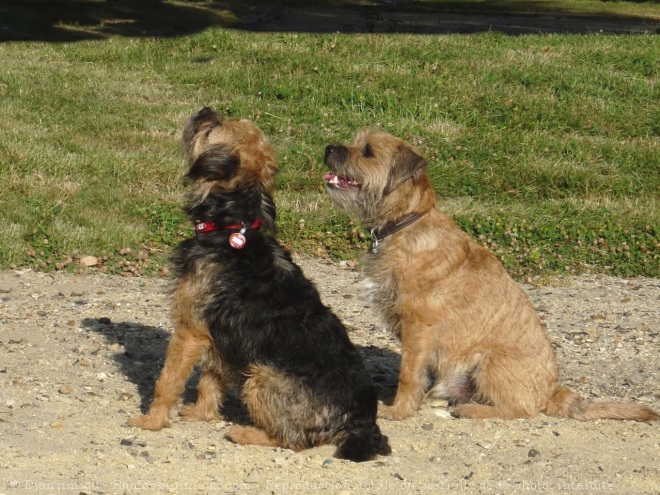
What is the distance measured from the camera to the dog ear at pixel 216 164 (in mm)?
5266

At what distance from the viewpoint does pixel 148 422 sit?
5449 mm

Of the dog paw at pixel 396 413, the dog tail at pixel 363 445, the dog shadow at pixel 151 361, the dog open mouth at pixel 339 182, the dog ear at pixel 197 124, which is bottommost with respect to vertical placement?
the dog shadow at pixel 151 361

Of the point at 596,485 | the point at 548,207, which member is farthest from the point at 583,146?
the point at 596,485

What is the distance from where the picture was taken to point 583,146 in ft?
39.5

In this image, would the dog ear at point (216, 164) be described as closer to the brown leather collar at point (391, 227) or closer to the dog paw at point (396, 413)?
the brown leather collar at point (391, 227)

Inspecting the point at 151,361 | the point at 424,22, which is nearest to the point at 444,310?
the point at 151,361

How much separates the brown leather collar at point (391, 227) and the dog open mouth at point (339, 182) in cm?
28

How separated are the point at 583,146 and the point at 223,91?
4.67 metres

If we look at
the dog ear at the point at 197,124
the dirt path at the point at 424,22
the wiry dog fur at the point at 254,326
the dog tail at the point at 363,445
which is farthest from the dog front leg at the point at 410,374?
the dirt path at the point at 424,22

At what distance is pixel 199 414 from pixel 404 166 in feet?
5.87

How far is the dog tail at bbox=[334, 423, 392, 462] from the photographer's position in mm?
5074

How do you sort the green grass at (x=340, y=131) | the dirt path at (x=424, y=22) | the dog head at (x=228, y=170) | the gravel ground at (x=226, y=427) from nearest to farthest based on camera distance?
the gravel ground at (x=226, y=427) → the dog head at (x=228, y=170) → the green grass at (x=340, y=131) → the dirt path at (x=424, y=22)

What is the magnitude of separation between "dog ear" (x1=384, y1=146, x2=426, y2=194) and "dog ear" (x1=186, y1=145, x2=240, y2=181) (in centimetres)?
94

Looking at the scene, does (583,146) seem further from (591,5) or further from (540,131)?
(591,5)
